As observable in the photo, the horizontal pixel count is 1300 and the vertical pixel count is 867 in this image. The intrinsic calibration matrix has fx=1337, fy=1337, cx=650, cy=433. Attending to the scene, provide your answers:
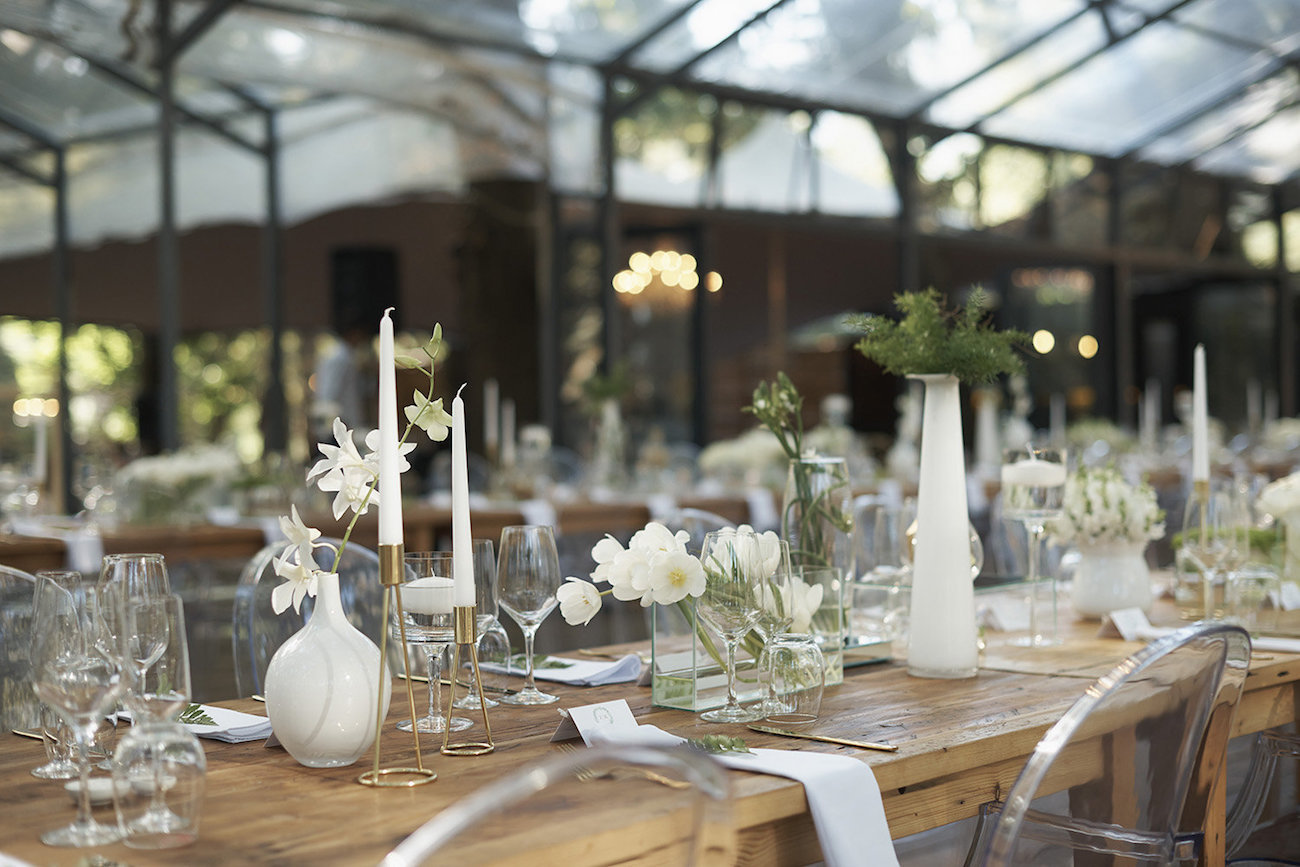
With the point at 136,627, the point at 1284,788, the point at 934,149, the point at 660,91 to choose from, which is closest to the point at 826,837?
the point at 136,627

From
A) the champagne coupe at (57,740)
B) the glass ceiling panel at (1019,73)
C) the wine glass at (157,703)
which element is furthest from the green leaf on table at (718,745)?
the glass ceiling panel at (1019,73)

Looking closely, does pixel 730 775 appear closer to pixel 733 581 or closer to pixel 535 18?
pixel 733 581

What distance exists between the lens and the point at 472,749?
5.55 feet

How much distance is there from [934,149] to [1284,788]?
8.13m

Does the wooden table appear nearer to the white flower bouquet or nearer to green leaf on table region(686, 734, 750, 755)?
green leaf on table region(686, 734, 750, 755)

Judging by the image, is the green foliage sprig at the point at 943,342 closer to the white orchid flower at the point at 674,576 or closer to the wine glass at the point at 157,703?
the white orchid flower at the point at 674,576

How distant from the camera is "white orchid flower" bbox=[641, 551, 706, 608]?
181 centimetres

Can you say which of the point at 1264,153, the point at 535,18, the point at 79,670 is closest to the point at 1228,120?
the point at 1264,153

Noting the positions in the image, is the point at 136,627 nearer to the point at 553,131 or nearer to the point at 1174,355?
the point at 553,131

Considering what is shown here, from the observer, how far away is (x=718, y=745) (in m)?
1.64

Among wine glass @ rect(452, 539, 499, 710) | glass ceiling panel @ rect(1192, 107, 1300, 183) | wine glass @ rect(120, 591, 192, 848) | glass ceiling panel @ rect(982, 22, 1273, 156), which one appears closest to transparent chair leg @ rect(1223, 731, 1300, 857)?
wine glass @ rect(452, 539, 499, 710)

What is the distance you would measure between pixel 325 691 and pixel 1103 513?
1743mm

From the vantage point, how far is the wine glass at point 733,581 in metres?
1.80

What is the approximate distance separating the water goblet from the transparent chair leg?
34.6 inches
